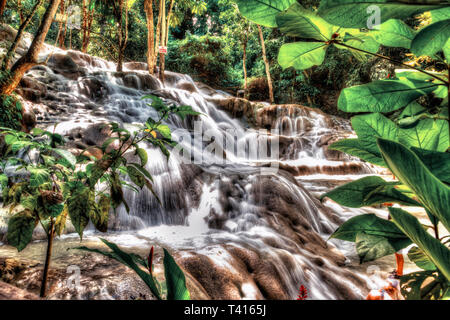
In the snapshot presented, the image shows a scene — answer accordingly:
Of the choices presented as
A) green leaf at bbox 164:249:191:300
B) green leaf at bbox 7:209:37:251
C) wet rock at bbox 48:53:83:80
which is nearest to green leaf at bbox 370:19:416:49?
green leaf at bbox 164:249:191:300

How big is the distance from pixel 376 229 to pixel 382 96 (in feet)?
0.82

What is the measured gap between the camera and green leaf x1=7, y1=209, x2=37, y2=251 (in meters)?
0.90

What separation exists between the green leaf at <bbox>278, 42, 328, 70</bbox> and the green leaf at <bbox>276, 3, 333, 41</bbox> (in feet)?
0.10

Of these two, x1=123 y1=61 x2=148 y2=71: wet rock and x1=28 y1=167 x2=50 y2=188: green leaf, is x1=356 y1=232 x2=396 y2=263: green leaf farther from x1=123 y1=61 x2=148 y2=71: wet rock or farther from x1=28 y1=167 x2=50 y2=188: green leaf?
x1=123 y1=61 x2=148 y2=71: wet rock

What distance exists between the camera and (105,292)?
135 centimetres

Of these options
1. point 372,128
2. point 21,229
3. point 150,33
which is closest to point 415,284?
point 372,128

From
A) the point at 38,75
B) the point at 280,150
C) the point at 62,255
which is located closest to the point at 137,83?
Answer: the point at 38,75

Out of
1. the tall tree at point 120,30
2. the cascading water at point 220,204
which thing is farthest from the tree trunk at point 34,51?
the tall tree at point 120,30

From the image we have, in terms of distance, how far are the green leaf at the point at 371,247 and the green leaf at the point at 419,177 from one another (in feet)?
0.58

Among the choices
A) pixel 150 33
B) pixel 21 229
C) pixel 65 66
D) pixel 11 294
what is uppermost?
pixel 150 33

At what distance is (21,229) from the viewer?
3.00 feet

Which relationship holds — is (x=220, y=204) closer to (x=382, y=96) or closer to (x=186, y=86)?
(x=382, y=96)

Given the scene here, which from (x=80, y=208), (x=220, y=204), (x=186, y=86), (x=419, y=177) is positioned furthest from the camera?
(x=186, y=86)
